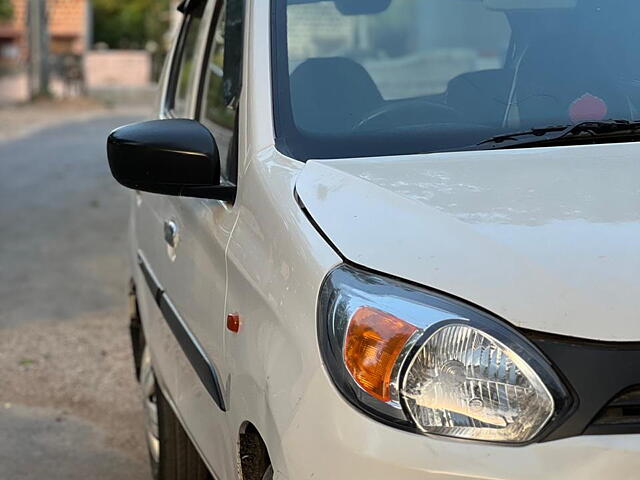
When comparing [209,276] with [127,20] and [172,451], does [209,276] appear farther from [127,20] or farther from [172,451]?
[127,20]

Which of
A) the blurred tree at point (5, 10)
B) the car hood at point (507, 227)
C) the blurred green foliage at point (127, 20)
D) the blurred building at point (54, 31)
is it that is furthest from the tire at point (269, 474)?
the blurred tree at point (5, 10)

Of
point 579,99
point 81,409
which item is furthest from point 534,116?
point 81,409

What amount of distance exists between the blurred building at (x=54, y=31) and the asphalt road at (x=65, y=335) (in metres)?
31.3

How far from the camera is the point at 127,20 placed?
38.5 meters

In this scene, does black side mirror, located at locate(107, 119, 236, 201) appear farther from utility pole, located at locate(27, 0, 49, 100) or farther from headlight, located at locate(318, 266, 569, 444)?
utility pole, located at locate(27, 0, 49, 100)

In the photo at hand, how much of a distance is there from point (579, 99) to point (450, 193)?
790mm

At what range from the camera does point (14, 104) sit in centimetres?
2161

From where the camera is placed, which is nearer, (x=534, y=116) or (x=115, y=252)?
(x=534, y=116)

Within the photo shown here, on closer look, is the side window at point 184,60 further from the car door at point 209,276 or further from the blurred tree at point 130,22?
the blurred tree at point 130,22

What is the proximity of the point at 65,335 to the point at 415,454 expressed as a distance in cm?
447

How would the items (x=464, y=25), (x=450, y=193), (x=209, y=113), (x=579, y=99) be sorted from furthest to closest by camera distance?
(x=464, y=25), (x=209, y=113), (x=579, y=99), (x=450, y=193)

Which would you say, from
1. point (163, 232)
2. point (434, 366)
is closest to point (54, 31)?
point (163, 232)

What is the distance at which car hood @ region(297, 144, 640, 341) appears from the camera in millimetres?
1929

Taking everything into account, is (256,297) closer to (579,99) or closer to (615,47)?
(579,99)
